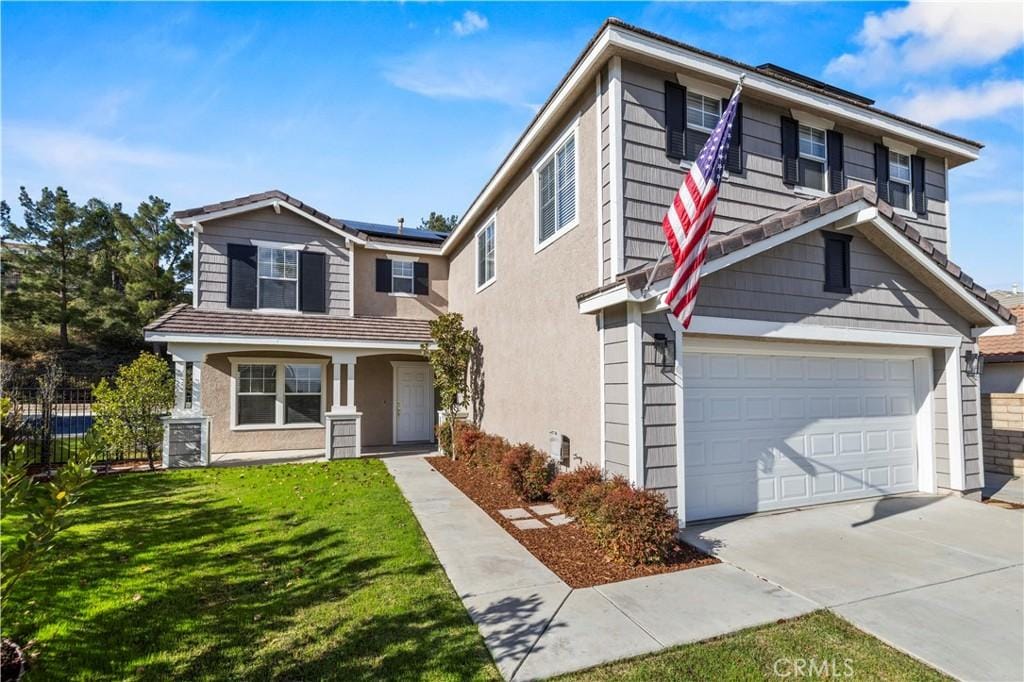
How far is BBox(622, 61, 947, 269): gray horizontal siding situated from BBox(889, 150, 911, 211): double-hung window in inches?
22.9

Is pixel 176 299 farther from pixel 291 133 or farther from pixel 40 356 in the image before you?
pixel 291 133

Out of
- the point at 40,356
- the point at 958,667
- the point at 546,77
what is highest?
the point at 546,77

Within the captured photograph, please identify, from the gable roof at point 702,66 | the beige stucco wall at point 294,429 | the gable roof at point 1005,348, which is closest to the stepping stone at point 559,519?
the gable roof at point 702,66

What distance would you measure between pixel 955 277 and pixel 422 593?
902 cm

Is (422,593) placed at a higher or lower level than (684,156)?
lower

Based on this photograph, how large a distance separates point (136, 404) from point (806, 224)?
12637mm

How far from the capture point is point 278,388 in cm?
1325

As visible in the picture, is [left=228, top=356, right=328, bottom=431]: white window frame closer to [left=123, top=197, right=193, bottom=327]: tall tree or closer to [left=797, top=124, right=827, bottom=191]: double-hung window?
[left=797, top=124, right=827, bottom=191]: double-hung window

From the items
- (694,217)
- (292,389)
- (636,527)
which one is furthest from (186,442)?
(694,217)

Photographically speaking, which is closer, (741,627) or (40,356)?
(741,627)

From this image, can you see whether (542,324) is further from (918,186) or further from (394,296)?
(918,186)

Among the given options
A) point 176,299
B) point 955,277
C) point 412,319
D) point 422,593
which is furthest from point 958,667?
point 176,299

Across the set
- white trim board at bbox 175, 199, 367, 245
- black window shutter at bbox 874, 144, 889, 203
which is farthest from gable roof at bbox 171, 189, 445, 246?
black window shutter at bbox 874, 144, 889, 203

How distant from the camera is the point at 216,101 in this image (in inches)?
316
